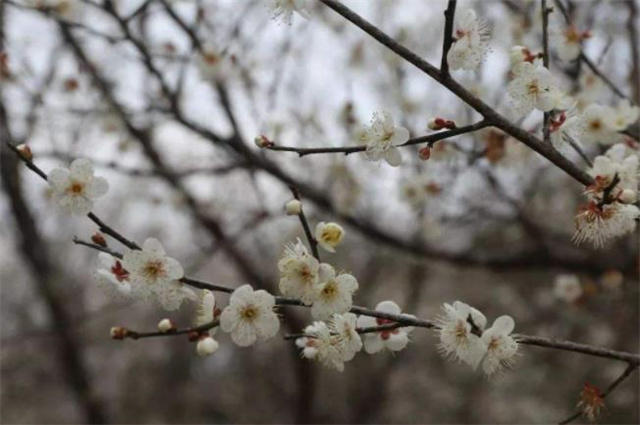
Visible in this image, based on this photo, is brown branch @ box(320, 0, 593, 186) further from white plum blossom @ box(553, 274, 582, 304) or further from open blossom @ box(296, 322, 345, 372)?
white plum blossom @ box(553, 274, 582, 304)

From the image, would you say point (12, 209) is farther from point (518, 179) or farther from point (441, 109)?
point (518, 179)

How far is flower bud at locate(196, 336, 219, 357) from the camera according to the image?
61.5 inches

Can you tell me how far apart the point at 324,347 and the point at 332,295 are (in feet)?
0.46

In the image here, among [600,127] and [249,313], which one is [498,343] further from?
[600,127]

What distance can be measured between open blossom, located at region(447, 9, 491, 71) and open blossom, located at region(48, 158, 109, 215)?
0.84 m

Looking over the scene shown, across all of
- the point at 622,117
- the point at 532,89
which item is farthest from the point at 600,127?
the point at 532,89

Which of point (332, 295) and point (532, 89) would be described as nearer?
point (332, 295)

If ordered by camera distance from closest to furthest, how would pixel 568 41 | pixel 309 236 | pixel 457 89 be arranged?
pixel 457 89 < pixel 309 236 < pixel 568 41

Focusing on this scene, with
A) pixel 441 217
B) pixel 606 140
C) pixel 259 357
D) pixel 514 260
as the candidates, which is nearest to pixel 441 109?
pixel 441 217

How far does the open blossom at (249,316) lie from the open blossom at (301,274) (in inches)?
1.8

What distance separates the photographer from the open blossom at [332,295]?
4.65 feet

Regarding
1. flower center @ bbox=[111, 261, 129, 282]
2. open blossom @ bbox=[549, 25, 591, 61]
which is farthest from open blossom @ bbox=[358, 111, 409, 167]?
open blossom @ bbox=[549, 25, 591, 61]

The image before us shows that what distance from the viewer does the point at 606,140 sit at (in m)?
2.19

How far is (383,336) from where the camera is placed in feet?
5.22
